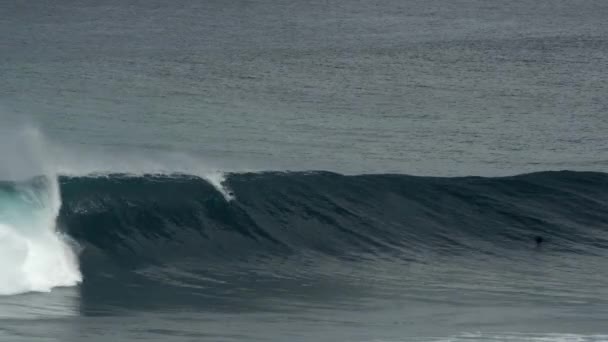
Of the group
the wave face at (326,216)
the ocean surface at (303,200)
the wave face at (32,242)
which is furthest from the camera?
the wave face at (326,216)

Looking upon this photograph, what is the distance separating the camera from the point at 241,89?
155ft

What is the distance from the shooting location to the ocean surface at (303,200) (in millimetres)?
20438

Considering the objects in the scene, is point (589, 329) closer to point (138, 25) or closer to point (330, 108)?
point (330, 108)

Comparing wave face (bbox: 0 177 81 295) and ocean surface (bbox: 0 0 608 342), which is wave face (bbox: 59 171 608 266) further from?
wave face (bbox: 0 177 81 295)

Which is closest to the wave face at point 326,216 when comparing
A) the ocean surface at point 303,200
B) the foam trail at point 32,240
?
the ocean surface at point 303,200

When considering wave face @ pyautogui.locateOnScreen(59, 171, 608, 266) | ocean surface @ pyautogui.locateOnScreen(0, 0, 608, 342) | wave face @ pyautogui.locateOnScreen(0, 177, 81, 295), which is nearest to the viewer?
ocean surface @ pyautogui.locateOnScreen(0, 0, 608, 342)

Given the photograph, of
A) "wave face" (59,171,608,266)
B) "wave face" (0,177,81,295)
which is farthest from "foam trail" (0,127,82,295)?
"wave face" (59,171,608,266)

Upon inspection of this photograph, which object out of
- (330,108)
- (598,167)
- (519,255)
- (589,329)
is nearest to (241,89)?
(330,108)

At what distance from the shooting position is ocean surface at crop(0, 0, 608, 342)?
2044 cm

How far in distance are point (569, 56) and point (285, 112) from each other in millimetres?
19482

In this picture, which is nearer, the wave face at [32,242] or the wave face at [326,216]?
the wave face at [32,242]

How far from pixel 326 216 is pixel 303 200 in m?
0.81

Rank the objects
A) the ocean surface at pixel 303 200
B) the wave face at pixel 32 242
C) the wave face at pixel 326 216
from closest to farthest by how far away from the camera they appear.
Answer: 1. the ocean surface at pixel 303 200
2. the wave face at pixel 32 242
3. the wave face at pixel 326 216

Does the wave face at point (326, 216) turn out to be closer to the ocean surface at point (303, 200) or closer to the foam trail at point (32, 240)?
the ocean surface at point (303, 200)
